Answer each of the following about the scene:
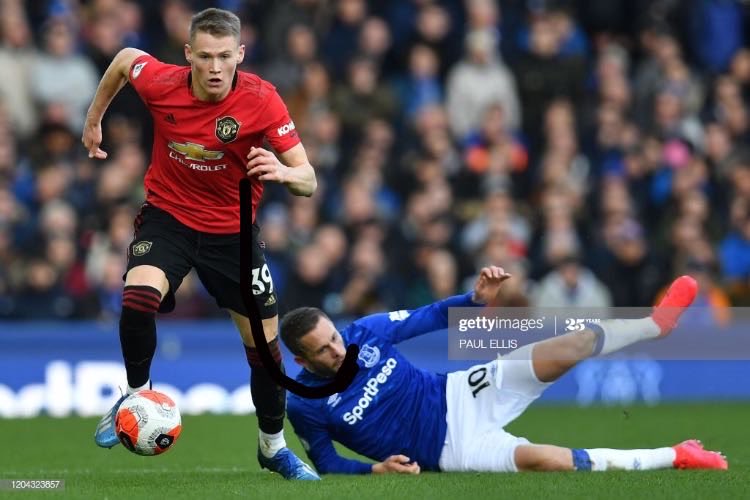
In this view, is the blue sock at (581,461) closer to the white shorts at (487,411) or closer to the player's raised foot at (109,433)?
the white shorts at (487,411)

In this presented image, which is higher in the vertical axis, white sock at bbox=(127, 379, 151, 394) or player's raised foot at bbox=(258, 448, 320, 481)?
white sock at bbox=(127, 379, 151, 394)

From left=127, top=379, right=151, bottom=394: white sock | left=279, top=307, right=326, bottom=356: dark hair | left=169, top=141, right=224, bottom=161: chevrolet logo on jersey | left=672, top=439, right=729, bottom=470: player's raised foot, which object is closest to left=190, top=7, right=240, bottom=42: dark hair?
left=169, top=141, right=224, bottom=161: chevrolet logo on jersey

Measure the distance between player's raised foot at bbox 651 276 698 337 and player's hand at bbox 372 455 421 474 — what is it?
1.69m

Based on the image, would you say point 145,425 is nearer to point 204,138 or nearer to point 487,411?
point 204,138

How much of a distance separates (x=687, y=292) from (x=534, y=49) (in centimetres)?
888

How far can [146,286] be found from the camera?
860 centimetres

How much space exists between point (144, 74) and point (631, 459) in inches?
141

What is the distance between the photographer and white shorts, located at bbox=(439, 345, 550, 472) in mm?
9500

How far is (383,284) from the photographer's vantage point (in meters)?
15.8

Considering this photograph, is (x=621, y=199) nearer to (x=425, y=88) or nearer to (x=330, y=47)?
(x=425, y=88)

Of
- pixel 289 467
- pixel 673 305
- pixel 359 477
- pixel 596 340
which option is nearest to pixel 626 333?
pixel 596 340

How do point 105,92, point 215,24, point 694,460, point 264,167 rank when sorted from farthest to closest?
point 694,460, point 105,92, point 215,24, point 264,167

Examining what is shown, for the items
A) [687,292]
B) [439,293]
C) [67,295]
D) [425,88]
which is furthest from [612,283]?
[687,292]

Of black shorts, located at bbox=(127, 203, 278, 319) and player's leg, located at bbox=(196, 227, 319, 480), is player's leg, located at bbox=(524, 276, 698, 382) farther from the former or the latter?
black shorts, located at bbox=(127, 203, 278, 319)
